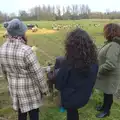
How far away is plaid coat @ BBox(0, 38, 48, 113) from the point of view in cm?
235

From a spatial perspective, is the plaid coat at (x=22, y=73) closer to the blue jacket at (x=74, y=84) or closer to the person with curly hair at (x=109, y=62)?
the blue jacket at (x=74, y=84)

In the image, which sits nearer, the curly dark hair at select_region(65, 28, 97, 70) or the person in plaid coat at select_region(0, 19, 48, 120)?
the curly dark hair at select_region(65, 28, 97, 70)

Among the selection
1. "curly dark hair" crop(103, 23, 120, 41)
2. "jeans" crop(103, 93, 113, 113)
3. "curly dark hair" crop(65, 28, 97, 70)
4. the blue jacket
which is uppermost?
"curly dark hair" crop(103, 23, 120, 41)

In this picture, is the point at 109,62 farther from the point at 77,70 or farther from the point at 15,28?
the point at 15,28

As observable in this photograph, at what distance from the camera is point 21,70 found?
2.40m

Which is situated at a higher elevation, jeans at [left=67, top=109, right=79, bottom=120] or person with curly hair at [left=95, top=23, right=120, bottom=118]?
person with curly hair at [left=95, top=23, right=120, bottom=118]

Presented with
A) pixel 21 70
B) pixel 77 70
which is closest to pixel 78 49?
pixel 77 70

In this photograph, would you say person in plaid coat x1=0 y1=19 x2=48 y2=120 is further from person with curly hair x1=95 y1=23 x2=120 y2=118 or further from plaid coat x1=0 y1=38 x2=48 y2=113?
person with curly hair x1=95 y1=23 x2=120 y2=118

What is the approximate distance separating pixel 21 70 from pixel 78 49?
0.59 m

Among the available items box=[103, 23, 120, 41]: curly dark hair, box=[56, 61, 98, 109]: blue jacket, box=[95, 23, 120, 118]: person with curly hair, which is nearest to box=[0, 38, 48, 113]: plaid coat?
box=[56, 61, 98, 109]: blue jacket

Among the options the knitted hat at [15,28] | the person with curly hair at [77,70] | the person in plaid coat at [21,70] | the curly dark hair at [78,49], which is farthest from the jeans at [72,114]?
the knitted hat at [15,28]

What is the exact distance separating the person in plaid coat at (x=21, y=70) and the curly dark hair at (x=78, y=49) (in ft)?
1.14

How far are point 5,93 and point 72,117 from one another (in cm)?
160

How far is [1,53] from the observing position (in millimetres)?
2420
